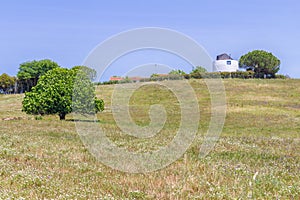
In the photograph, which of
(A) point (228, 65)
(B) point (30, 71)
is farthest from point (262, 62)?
(B) point (30, 71)

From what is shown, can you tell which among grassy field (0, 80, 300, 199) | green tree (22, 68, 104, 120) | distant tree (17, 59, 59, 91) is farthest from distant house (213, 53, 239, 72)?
grassy field (0, 80, 300, 199)

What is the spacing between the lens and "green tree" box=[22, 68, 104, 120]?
148ft

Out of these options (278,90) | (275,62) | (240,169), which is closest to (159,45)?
(240,169)

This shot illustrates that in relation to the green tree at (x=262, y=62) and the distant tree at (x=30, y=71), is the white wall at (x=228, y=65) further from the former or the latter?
the distant tree at (x=30, y=71)

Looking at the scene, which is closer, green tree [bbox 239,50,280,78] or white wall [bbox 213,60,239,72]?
green tree [bbox 239,50,280,78]

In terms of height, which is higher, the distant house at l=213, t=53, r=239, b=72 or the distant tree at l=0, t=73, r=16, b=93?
the distant house at l=213, t=53, r=239, b=72

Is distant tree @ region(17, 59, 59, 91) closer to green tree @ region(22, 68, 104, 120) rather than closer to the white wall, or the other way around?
the white wall

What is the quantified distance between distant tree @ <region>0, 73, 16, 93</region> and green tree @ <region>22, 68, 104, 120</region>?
348ft

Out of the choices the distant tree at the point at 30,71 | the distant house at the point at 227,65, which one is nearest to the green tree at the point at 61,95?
the distant tree at the point at 30,71

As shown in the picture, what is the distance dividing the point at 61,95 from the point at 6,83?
111m

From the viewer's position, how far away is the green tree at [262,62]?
14250 cm

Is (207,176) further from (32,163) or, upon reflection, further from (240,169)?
(32,163)

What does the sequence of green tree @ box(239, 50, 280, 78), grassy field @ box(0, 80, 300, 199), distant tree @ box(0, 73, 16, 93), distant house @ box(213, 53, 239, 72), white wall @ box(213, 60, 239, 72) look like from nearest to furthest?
grassy field @ box(0, 80, 300, 199) → green tree @ box(239, 50, 280, 78) → distant tree @ box(0, 73, 16, 93) → distant house @ box(213, 53, 239, 72) → white wall @ box(213, 60, 239, 72)

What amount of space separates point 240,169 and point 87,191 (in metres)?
5.14
